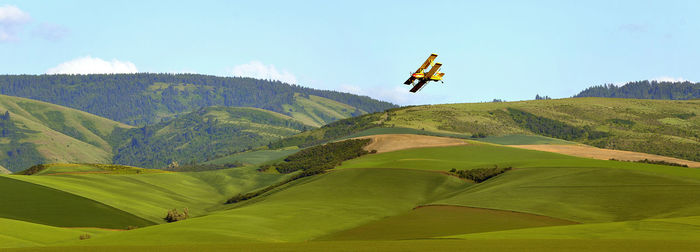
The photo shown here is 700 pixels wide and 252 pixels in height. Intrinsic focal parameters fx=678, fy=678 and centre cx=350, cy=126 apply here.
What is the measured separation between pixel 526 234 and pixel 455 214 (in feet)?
80.8

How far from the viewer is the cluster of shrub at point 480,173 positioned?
122688 mm

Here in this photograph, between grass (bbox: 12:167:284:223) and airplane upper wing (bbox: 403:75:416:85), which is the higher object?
airplane upper wing (bbox: 403:75:416:85)

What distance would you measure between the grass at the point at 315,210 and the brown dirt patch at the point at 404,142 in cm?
4243

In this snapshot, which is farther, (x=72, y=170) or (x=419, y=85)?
Result: (x=72, y=170)

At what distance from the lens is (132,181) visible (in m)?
154

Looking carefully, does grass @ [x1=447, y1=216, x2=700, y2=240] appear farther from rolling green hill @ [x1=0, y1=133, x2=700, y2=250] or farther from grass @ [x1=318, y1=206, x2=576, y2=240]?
grass @ [x1=318, y1=206, x2=576, y2=240]

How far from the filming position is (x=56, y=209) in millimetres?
102875

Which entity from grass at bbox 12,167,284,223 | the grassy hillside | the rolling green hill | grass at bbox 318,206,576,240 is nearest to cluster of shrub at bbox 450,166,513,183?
the rolling green hill

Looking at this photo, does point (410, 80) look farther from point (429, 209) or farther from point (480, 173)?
point (480, 173)

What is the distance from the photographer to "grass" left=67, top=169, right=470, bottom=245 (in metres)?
70.8

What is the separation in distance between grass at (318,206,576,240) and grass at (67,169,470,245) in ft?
14.0

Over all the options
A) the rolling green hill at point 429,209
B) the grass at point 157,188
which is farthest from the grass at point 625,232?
the grass at point 157,188

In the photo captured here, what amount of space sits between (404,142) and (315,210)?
93299 mm

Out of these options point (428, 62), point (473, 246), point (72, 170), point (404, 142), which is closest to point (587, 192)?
point (428, 62)
